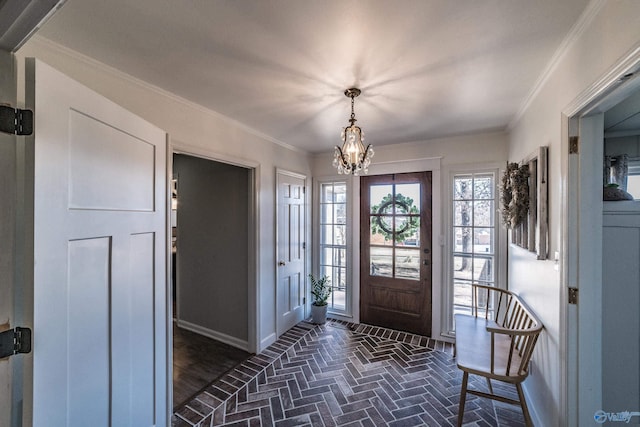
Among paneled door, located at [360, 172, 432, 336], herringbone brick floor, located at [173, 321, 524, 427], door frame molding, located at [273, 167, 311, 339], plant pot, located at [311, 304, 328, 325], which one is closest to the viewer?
herringbone brick floor, located at [173, 321, 524, 427]

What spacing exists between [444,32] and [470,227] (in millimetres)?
2432

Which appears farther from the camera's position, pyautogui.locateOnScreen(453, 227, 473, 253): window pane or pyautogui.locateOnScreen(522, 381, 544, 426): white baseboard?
pyautogui.locateOnScreen(453, 227, 473, 253): window pane

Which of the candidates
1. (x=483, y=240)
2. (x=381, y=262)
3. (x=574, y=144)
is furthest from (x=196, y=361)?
(x=574, y=144)

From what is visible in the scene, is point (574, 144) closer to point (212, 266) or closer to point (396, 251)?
point (396, 251)

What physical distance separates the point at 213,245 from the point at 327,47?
276 centimetres

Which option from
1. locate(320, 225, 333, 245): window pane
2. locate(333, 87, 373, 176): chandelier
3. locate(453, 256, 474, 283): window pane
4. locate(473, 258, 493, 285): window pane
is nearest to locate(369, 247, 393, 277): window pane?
locate(320, 225, 333, 245): window pane

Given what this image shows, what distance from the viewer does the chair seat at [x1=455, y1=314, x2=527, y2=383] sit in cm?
177

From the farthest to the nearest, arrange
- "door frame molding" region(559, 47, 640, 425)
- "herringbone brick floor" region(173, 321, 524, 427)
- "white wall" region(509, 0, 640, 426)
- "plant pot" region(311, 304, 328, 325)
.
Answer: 1. "plant pot" region(311, 304, 328, 325)
2. "herringbone brick floor" region(173, 321, 524, 427)
3. "door frame molding" region(559, 47, 640, 425)
4. "white wall" region(509, 0, 640, 426)

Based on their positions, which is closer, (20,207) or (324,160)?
(20,207)

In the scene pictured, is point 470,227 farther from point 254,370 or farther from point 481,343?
point 254,370

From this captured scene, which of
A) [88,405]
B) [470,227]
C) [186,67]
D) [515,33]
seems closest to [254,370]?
[88,405]

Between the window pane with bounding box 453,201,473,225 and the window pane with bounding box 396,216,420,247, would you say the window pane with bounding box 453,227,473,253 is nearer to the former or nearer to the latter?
the window pane with bounding box 453,201,473,225

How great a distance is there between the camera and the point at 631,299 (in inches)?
58.8

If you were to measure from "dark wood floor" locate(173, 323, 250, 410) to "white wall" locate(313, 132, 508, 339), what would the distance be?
98.9 inches
